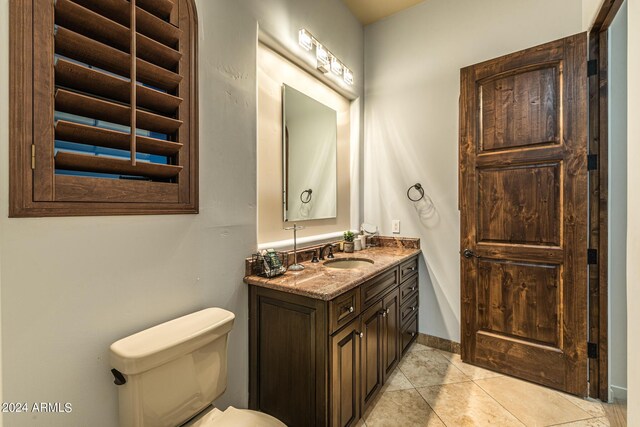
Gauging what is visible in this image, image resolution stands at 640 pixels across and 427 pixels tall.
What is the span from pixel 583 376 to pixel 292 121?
8.55 feet

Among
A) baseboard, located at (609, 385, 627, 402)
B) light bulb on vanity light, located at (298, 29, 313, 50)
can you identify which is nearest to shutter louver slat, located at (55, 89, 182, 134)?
light bulb on vanity light, located at (298, 29, 313, 50)

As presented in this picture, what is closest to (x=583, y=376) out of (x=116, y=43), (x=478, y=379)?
(x=478, y=379)

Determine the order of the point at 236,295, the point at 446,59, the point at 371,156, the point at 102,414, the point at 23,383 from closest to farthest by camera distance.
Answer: the point at 23,383
the point at 102,414
the point at 236,295
the point at 446,59
the point at 371,156

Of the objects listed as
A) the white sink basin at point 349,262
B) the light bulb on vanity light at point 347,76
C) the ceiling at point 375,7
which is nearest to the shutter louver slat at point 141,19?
the light bulb on vanity light at point 347,76

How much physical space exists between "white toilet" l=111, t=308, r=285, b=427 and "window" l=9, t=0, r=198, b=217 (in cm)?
51

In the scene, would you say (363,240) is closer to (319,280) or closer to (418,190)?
(418,190)

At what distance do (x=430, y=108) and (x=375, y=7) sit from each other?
3.59 feet

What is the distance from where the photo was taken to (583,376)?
1851 millimetres

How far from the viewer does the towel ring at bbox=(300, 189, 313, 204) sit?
2213mm

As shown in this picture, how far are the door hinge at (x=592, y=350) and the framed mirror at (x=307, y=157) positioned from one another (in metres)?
1.97

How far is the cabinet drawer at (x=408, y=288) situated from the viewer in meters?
2.25

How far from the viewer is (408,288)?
2.40 metres

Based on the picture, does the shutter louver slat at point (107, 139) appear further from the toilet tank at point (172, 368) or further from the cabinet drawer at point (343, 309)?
the cabinet drawer at point (343, 309)

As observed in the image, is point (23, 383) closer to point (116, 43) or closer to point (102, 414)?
point (102, 414)
